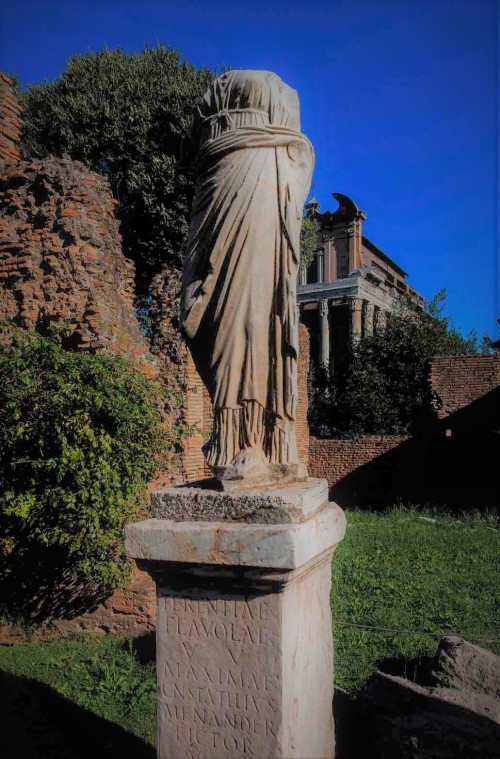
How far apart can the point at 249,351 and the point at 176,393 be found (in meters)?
5.11

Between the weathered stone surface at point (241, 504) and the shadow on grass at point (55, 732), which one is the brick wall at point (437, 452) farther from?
the weathered stone surface at point (241, 504)

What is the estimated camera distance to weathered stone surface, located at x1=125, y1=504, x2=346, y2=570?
1939mm

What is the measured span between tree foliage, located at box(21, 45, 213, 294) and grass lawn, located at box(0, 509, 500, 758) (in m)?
9.99

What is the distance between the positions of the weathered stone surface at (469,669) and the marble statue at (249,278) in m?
2.62

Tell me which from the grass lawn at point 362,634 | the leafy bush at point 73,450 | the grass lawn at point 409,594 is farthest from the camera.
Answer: the leafy bush at point 73,450

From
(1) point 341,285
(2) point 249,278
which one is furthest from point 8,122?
(1) point 341,285

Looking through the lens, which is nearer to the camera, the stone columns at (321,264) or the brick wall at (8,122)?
the brick wall at (8,122)

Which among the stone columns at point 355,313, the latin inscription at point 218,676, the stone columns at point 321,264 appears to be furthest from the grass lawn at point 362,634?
the stone columns at point 321,264

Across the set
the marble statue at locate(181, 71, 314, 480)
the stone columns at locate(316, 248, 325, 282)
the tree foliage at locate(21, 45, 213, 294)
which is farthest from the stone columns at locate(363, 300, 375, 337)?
the marble statue at locate(181, 71, 314, 480)

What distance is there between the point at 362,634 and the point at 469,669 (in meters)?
1.41

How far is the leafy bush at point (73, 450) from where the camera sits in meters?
5.25

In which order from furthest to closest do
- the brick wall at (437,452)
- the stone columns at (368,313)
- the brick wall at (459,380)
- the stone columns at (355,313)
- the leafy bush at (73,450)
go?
1. the stone columns at (368,313)
2. the stone columns at (355,313)
3. the brick wall at (459,380)
4. the brick wall at (437,452)
5. the leafy bush at (73,450)

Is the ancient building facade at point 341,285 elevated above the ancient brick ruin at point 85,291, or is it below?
above

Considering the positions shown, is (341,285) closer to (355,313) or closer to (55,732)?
(355,313)
